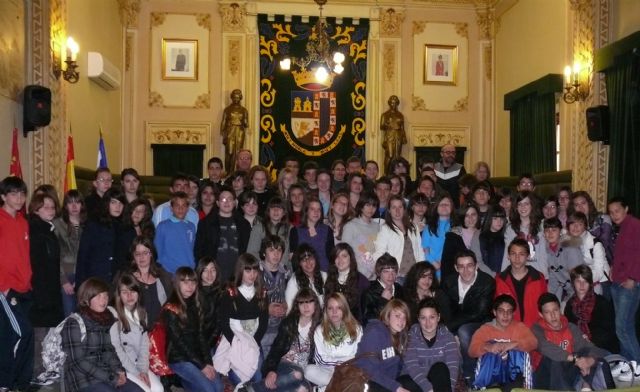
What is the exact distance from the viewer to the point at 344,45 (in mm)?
13797

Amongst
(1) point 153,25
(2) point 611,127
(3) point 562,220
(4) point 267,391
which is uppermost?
(1) point 153,25

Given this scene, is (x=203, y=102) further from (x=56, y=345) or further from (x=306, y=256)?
(x=56, y=345)

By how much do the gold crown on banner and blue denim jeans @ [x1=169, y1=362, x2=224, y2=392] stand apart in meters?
8.99

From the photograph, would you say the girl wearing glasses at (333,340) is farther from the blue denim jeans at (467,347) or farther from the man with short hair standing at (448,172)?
the man with short hair standing at (448,172)

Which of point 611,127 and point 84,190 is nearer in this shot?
point 611,127

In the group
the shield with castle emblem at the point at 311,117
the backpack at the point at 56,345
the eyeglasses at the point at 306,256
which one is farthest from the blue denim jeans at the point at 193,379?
the shield with castle emblem at the point at 311,117

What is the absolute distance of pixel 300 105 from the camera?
13672 mm

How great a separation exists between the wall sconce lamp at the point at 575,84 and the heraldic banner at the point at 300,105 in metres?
4.71

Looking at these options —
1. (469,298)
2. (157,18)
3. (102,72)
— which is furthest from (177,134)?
(469,298)

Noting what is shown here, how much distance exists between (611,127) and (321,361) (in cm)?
534

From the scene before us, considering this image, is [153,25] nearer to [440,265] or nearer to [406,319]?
[440,265]

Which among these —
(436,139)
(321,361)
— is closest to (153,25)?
(436,139)

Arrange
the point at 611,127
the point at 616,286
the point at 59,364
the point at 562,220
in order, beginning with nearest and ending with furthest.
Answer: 1. the point at 59,364
2. the point at 616,286
3. the point at 562,220
4. the point at 611,127

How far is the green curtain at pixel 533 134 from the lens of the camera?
11.0 metres
